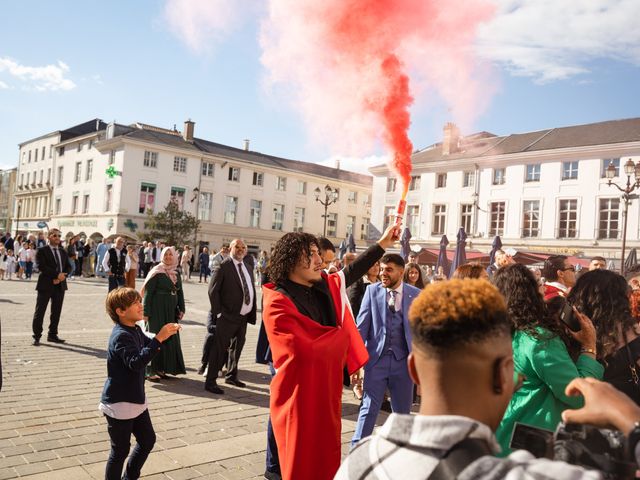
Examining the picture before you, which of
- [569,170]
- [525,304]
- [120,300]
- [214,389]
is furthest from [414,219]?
[525,304]

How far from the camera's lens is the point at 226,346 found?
721 centimetres

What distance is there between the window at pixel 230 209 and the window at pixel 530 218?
1067 inches

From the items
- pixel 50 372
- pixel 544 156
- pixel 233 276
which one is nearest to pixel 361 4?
pixel 233 276

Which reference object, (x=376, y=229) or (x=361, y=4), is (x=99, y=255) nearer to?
(x=361, y=4)

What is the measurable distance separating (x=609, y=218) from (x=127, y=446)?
35.5 m

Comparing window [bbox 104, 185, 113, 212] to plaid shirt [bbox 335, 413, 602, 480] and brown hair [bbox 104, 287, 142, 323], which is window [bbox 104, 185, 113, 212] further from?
plaid shirt [bbox 335, 413, 602, 480]

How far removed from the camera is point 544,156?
118 feet

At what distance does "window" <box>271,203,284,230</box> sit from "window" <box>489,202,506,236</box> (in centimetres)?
2268

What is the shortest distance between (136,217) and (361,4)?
4229cm

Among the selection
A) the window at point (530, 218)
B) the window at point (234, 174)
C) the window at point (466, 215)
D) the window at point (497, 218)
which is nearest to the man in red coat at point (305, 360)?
the window at point (530, 218)

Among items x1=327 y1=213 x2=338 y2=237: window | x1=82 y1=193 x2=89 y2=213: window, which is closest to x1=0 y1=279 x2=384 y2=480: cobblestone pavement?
x1=82 y1=193 x2=89 y2=213: window

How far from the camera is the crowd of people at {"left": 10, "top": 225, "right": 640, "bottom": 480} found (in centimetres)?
127

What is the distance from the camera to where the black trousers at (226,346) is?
6.85m

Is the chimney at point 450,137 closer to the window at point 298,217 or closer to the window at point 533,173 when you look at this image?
the window at point 533,173
